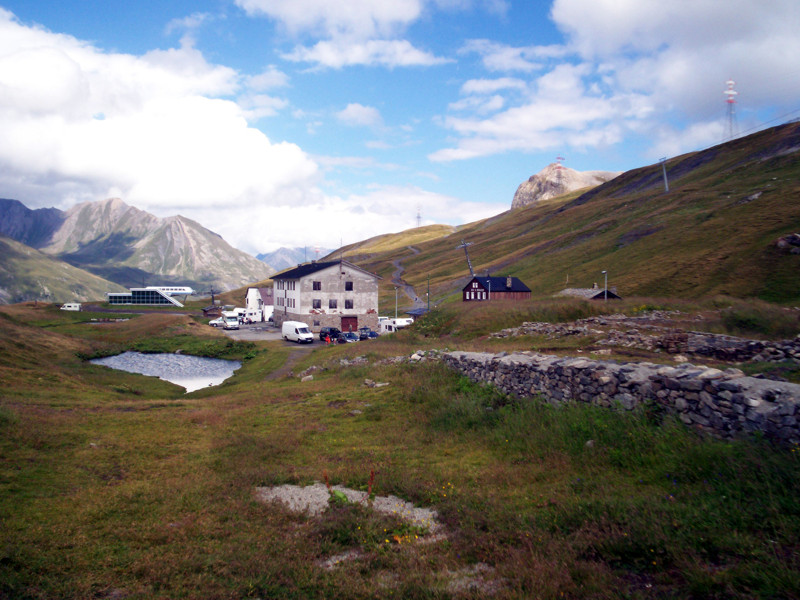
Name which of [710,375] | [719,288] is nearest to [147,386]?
[710,375]

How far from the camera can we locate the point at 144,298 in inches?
5733

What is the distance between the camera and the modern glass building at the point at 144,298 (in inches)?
5684

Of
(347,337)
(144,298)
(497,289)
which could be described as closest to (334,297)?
(347,337)

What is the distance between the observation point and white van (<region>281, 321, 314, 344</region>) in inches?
2227

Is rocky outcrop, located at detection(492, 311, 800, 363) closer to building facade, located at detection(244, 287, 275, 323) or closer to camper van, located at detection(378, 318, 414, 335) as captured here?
camper van, located at detection(378, 318, 414, 335)

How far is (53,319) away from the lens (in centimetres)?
8181

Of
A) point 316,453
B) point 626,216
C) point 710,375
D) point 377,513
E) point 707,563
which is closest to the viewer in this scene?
point 707,563

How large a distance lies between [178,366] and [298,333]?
1454 centimetres

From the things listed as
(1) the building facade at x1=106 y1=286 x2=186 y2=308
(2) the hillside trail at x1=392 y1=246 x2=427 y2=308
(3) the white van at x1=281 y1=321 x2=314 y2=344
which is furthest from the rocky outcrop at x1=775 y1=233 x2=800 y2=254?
(1) the building facade at x1=106 y1=286 x2=186 y2=308

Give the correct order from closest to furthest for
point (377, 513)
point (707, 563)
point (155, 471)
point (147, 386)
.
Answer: point (707, 563) < point (377, 513) < point (155, 471) < point (147, 386)

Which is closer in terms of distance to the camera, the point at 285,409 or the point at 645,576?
the point at 645,576

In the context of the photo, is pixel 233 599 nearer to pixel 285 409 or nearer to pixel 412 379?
pixel 285 409

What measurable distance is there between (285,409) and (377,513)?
1108cm

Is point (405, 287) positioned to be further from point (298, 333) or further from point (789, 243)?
point (789, 243)
